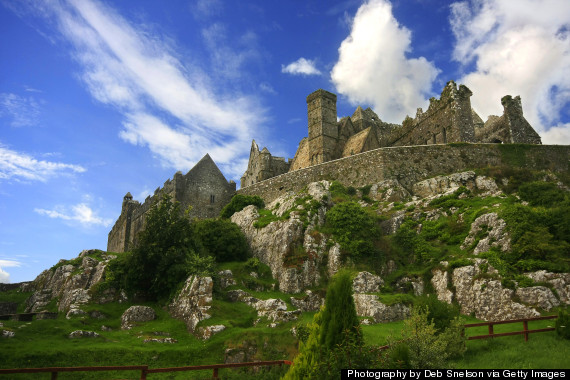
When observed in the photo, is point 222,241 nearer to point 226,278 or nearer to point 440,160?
point 226,278

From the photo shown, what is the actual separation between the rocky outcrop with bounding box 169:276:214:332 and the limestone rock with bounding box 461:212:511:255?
16.5 meters

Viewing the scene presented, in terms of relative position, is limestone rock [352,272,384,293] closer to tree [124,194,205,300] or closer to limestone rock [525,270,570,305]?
limestone rock [525,270,570,305]

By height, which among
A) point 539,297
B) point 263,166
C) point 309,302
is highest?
point 263,166

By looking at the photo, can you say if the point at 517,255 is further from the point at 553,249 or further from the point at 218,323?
the point at 218,323

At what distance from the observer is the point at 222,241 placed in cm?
3334

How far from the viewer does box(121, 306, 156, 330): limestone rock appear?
25459 mm

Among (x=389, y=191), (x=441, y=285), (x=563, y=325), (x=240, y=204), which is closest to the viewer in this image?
(x=563, y=325)

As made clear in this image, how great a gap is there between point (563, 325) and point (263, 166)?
45.1m

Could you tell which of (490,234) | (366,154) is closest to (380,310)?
(490,234)

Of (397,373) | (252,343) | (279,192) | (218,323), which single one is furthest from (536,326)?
(279,192)

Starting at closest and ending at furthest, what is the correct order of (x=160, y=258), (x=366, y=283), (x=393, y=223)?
(x=366, y=283), (x=160, y=258), (x=393, y=223)

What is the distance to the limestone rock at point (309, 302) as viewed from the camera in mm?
27000

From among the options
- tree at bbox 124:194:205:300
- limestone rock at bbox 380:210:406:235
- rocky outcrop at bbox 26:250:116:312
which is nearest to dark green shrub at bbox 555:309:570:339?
limestone rock at bbox 380:210:406:235

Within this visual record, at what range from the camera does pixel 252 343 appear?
21.3m
